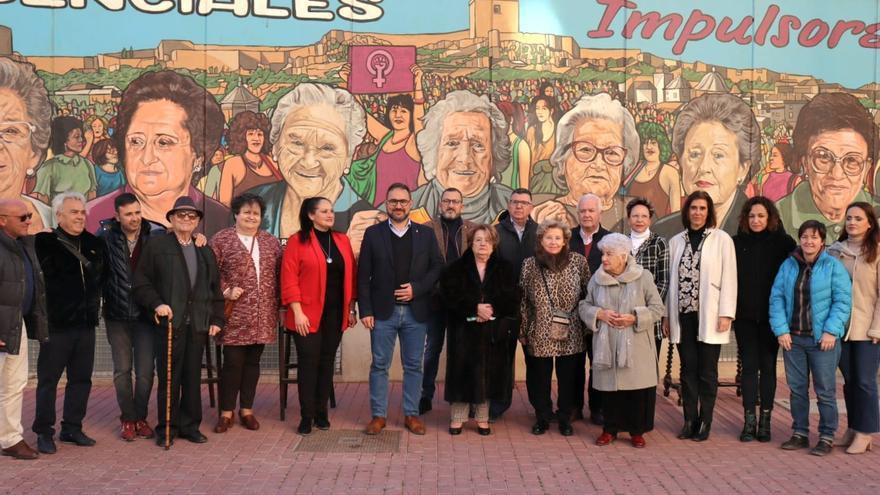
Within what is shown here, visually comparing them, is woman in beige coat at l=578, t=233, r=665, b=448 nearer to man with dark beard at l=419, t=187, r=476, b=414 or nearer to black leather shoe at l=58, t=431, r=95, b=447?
man with dark beard at l=419, t=187, r=476, b=414

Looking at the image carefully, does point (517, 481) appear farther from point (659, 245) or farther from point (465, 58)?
point (465, 58)

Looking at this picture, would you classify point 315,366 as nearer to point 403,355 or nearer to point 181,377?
point 403,355

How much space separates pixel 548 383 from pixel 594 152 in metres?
3.39

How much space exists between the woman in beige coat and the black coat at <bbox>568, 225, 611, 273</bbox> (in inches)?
23.8

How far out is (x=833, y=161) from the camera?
32.1ft

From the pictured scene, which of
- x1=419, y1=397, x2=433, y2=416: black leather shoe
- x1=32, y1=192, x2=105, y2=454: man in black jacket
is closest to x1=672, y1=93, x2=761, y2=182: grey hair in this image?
x1=419, y1=397, x2=433, y2=416: black leather shoe

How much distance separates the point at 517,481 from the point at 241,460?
2023 mm

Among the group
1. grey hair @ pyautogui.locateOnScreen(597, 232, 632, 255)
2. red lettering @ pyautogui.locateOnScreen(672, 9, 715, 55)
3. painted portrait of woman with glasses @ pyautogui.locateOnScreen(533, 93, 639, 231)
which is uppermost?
red lettering @ pyautogui.locateOnScreen(672, 9, 715, 55)

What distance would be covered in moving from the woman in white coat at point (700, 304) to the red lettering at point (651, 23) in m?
3.30

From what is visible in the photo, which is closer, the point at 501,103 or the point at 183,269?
the point at 183,269

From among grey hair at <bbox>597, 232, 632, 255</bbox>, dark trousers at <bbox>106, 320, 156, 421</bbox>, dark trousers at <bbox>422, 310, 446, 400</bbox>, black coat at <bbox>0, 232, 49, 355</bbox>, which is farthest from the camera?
dark trousers at <bbox>422, 310, 446, 400</bbox>

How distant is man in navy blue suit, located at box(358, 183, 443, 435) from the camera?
6.91 meters

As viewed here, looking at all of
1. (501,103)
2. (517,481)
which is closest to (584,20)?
(501,103)

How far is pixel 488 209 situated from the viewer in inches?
368
